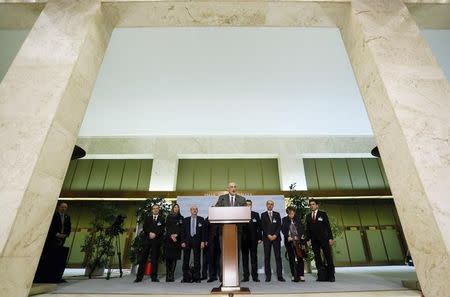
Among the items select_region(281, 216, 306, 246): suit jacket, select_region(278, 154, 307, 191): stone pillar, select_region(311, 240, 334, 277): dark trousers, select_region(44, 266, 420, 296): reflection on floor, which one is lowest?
select_region(44, 266, 420, 296): reflection on floor

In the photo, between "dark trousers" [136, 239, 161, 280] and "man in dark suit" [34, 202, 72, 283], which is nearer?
"man in dark suit" [34, 202, 72, 283]

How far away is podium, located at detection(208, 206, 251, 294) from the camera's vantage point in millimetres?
3021

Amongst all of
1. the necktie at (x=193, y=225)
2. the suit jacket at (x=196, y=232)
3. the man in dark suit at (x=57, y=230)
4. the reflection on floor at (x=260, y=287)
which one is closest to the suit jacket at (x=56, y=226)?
the man in dark suit at (x=57, y=230)

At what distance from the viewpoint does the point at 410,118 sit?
104 inches

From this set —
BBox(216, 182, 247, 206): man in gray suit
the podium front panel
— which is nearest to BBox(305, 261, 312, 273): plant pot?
BBox(216, 182, 247, 206): man in gray suit

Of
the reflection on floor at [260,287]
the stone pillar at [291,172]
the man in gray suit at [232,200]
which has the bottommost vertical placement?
the reflection on floor at [260,287]

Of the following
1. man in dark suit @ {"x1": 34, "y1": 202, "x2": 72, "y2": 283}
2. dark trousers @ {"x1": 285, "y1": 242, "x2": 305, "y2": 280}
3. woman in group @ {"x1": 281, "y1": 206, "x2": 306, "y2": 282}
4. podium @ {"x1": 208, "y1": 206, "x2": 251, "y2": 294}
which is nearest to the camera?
podium @ {"x1": 208, "y1": 206, "x2": 251, "y2": 294}

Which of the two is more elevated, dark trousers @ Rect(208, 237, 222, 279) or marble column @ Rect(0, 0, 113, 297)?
marble column @ Rect(0, 0, 113, 297)

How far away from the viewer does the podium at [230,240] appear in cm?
302

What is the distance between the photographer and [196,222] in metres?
5.49

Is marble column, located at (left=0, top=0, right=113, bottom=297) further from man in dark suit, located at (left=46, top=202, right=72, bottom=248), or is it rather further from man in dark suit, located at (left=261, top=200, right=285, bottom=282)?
man in dark suit, located at (left=261, top=200, right=285, bottom=282)

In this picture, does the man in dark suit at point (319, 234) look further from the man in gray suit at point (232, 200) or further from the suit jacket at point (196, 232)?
the suit jacket at point (196, 232)

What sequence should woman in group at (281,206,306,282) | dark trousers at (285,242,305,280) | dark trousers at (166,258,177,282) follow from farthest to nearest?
1. dark trousers at (166,258,177,282)
2. woman in group at (281,206,306,282)
3. dark trousers at (285,242,305,280)

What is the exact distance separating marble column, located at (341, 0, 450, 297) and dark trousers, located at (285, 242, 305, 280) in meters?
2.59
